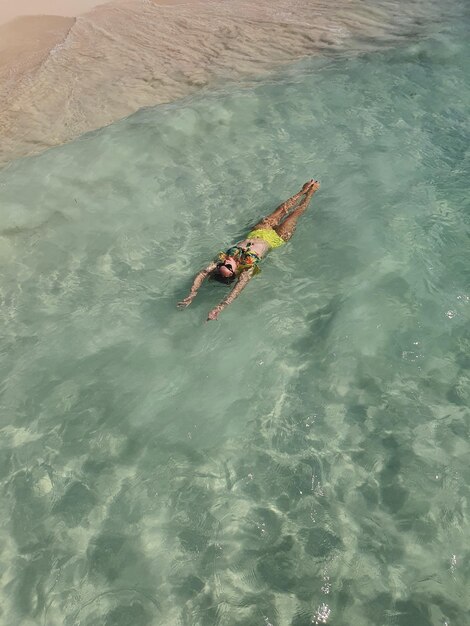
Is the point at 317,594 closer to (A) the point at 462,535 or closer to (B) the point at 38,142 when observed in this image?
(A) the point at 462,535

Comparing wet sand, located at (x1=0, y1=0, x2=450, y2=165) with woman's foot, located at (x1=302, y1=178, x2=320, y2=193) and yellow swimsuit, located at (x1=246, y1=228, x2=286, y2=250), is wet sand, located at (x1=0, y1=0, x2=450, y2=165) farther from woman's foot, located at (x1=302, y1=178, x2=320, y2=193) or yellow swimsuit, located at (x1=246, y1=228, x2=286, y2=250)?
yellow swimsuit, located at (x1=246, y1=228, x2=286, y2=250)

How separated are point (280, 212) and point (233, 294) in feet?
8.71

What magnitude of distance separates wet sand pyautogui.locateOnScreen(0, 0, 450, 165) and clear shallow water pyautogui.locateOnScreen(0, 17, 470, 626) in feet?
6.57

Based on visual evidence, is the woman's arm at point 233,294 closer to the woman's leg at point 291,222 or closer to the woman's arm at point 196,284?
the woman's arm at point 196,284

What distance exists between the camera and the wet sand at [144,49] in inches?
561

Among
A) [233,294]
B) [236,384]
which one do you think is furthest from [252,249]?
[236,384]

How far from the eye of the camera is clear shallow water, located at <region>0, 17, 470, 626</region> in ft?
19.7

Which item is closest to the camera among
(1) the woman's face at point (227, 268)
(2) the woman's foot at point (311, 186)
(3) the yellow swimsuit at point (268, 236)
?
(1) the woman's face at point (227, 268)

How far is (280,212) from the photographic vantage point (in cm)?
1038

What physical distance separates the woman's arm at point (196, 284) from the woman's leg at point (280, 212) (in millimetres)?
1542

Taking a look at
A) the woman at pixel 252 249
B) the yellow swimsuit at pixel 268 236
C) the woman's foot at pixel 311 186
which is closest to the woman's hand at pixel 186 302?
the woman at pixel 252 249

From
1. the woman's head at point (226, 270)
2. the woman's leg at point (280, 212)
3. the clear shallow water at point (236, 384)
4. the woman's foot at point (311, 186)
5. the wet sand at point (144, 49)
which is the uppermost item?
the wet sand at point (144, 49)

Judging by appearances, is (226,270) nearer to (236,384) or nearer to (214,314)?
(214,314)

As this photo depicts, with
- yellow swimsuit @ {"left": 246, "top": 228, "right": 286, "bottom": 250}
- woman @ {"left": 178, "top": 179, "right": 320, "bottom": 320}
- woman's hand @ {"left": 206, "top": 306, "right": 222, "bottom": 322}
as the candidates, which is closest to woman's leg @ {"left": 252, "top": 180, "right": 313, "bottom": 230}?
woman @ {"left": 178, "top": 179, "right": 320, "bottom": 320}
